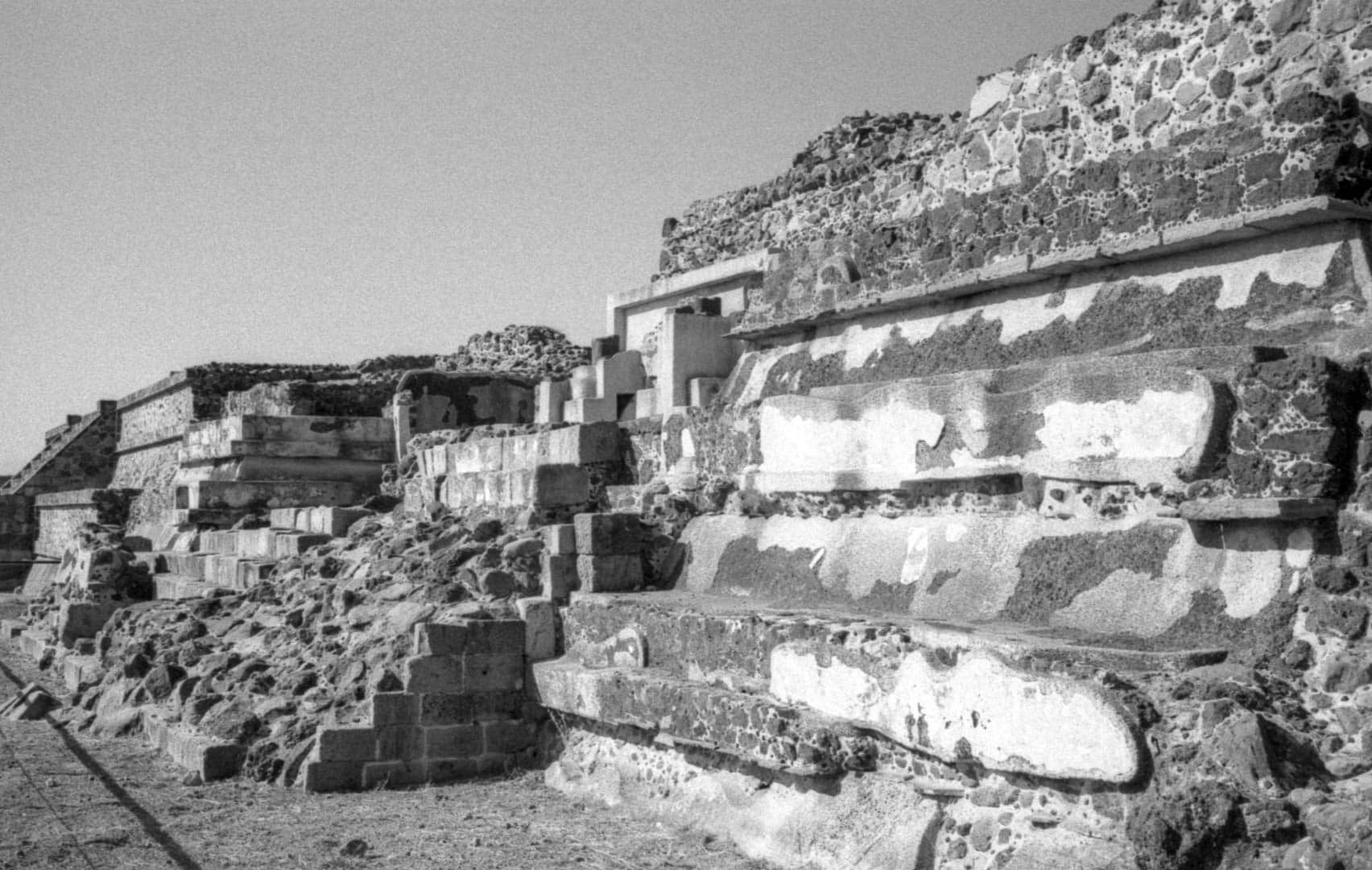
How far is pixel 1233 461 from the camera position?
4.54 metres

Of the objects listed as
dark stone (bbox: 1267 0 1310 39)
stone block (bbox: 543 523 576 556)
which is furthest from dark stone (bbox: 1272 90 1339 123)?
stone block (bbox: 543 523 576 556)

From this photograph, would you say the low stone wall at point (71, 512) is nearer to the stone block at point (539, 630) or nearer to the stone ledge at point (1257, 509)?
the stone block at point (539, 630)

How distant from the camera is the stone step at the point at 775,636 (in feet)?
14.1

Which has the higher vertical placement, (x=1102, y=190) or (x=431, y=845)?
(x=1102, y=190)

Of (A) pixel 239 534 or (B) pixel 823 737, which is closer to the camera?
(B) pixel 823 737

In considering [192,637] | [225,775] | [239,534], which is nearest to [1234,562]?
[225,775]

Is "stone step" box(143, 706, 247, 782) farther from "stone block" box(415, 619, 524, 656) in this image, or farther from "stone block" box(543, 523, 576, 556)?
"stone block" box(543, 523, 576, 556)

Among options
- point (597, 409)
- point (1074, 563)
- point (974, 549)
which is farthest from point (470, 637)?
point (597, 409)

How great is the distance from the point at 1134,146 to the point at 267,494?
38.6 ft

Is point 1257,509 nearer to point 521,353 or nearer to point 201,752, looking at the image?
point 201,752

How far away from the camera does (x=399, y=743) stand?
7.25 meters

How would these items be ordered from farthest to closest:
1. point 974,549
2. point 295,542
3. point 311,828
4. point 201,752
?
1. point 295,542
2. point 201,752
3. point 311,828
4. point 974,549

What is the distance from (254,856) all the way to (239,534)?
28.0ft

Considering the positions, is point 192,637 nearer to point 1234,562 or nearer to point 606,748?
point 606,748
